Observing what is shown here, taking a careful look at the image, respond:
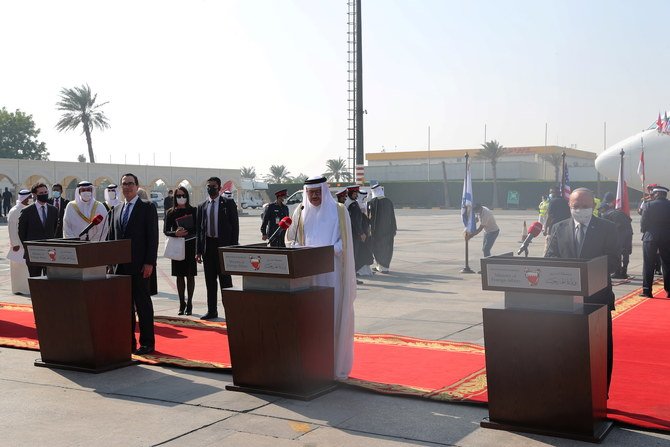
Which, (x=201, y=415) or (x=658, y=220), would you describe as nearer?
(x=201, y=415)

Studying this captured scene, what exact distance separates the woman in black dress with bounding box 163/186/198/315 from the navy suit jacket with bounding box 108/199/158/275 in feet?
8.86

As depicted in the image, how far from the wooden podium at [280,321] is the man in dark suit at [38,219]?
21.5 feet

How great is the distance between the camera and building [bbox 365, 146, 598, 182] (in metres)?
82.8

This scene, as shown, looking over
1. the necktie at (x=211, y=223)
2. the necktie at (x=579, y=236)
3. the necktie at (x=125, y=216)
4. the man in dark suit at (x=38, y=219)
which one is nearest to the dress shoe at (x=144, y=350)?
the necktie at (x=125, y=216)

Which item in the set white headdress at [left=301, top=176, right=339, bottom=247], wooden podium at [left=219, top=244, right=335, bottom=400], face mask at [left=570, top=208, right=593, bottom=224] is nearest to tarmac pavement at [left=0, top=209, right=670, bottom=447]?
wooden podium at [left=219, top=244, right=335, bottom=400]

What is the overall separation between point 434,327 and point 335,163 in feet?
314

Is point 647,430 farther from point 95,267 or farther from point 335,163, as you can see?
point 335,163

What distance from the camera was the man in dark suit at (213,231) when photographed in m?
10.7

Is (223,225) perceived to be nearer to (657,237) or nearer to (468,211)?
(657,237)

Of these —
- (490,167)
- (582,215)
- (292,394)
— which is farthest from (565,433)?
(490,167)

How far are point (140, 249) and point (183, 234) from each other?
9.29 ft

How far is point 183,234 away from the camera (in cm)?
1116

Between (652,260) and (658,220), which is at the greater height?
(658,220)

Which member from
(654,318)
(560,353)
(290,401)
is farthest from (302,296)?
(654,318)
